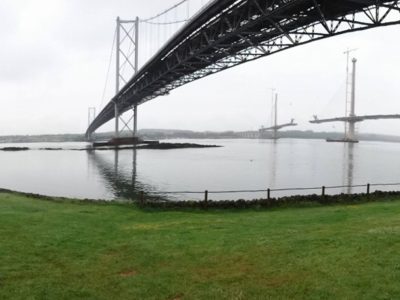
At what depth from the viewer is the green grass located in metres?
5.99

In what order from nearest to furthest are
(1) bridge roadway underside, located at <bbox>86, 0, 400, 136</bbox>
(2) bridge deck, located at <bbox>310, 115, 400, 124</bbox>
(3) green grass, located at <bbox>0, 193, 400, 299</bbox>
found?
(3) green grass, located at <bbox>0, 193, 400, 299</bbox> → (1) bridge roadway underside, located at <bbox>86, 0, 400, 136</bbox> → (2) bridge deck, located at <bbox>310, 115, 400, 124</bbox>

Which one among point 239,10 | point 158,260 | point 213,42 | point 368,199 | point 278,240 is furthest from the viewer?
point 213,42

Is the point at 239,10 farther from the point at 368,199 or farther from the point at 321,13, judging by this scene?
the point at 368,199

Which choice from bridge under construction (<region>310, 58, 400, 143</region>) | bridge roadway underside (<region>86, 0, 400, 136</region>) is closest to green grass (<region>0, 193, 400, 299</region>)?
bridge roadway underside (<region>86, 0, 400, 136</region>)

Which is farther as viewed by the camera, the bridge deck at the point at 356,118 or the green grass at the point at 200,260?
the bridge deck at the point at 356,118

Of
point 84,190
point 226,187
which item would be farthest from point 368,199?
point 84,190

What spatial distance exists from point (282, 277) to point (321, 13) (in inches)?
740

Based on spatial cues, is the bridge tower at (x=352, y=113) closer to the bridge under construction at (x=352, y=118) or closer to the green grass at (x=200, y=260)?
the bridge under construction at (x=352, y=118)

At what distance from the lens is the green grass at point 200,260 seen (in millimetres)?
5988

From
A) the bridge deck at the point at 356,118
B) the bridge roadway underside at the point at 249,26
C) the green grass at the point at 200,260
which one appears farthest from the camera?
Answer: the bridge deck at the point at 356,118

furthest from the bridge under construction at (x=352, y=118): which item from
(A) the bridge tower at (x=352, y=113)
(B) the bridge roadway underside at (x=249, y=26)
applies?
(B) the bridge roadway underside at (x=249, y=26)

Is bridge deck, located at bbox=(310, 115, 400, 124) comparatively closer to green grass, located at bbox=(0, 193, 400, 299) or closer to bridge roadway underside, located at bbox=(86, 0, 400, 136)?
bridge roadway underside, located at bbox=(86, 0, 400, 136)

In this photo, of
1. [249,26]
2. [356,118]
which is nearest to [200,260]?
[249,26]

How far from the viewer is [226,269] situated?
7086mm
